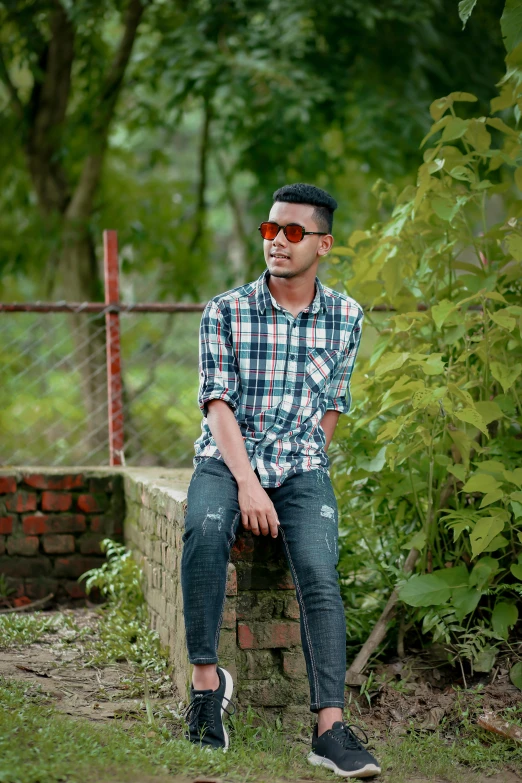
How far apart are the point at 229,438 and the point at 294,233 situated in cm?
75

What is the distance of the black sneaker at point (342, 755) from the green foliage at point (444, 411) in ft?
2.38

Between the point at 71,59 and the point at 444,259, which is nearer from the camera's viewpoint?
the point at 444,259

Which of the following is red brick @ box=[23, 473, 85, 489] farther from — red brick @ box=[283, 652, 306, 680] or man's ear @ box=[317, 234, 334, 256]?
man's ear @ box=[317, 234, 334, 256]

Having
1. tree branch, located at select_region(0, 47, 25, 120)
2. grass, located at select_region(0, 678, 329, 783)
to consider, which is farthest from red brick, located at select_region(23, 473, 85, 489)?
tree branch, located at select_region(0, 47, 25, 120)

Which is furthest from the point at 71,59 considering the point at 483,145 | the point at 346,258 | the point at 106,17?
the point at 483,145

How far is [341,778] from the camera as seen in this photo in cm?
266

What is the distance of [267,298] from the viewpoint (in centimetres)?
315

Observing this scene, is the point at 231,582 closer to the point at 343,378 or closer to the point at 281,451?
the point at 281,451

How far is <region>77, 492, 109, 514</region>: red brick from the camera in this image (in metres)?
4.99

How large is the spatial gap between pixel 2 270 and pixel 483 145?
21.8 ft

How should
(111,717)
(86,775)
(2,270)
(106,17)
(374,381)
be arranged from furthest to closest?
1. (2,270)
2. (106,17)
3. (374,381)
4. (111,717)
5. (86,775)

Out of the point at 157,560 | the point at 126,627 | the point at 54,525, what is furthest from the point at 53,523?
the point at 157,560

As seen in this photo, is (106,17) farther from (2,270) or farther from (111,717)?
(111,717)

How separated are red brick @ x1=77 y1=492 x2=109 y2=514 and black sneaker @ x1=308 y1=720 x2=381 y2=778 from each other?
251 cm
